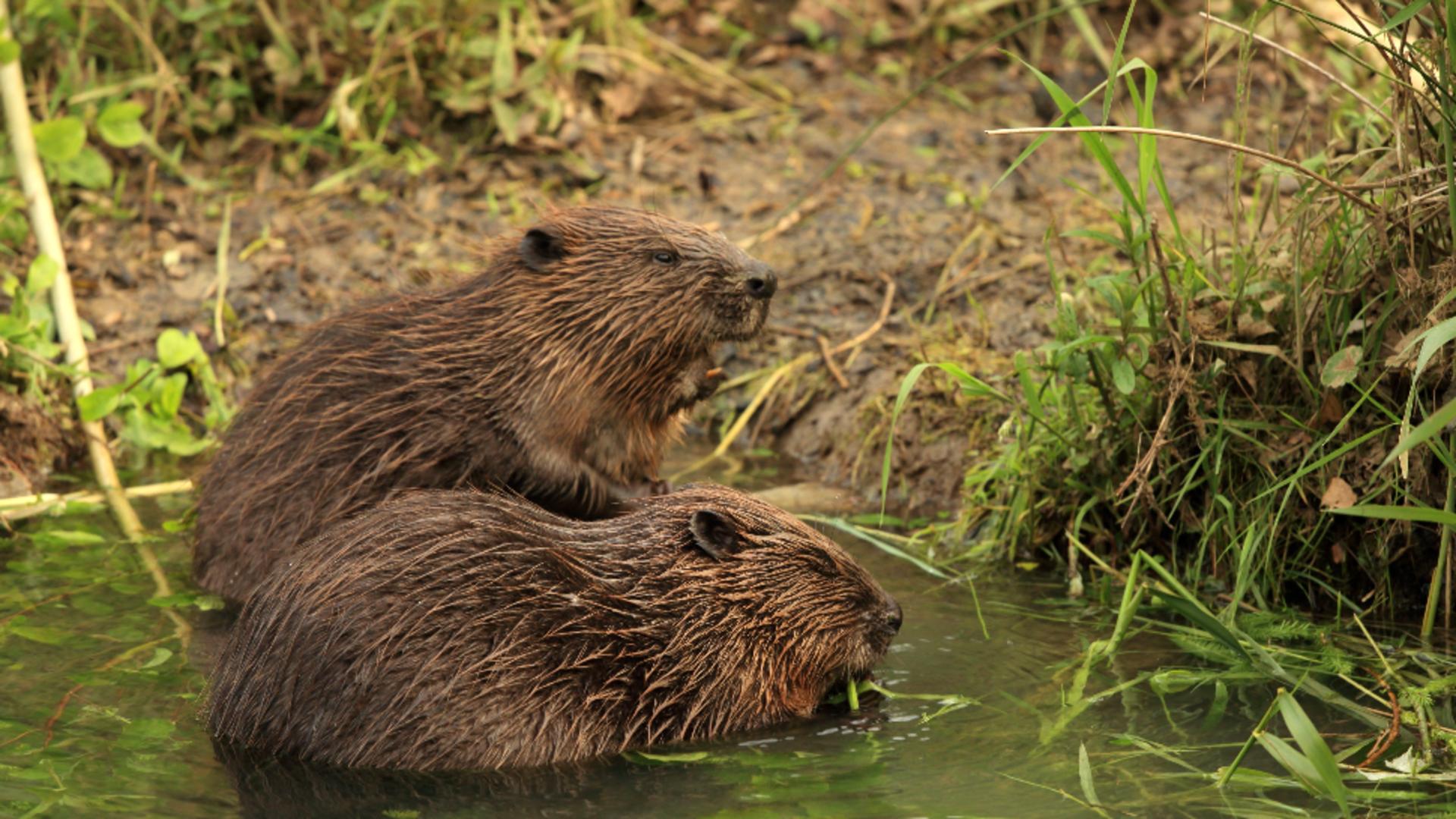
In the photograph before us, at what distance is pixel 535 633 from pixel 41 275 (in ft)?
10.2

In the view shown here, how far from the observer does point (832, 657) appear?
4.02 metres

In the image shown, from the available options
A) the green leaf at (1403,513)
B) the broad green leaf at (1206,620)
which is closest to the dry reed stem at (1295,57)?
the green leaf at (1403,513)

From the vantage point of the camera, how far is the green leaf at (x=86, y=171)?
275 inches

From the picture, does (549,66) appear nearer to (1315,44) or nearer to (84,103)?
(84,103)

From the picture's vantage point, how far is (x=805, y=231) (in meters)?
7.05

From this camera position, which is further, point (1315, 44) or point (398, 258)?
point (1315, 44)

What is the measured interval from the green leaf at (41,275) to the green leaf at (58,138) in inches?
27.1

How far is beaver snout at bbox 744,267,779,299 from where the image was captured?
465cm

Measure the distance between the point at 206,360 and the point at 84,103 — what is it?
166 cm

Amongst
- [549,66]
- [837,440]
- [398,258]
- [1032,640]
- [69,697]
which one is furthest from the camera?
[549,66]

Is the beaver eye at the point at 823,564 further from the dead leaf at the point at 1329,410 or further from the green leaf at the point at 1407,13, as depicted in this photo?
the green leaf at the point at 1407,13

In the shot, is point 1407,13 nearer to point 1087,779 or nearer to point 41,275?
point 1087,779

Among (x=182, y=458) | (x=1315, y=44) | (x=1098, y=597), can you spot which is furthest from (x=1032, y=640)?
(x=1315, y=44)

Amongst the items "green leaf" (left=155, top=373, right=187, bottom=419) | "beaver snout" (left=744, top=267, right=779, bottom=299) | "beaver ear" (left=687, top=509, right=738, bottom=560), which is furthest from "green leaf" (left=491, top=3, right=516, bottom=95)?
"beaver ear" (left=687, top=509, right=738, bottom=560)
